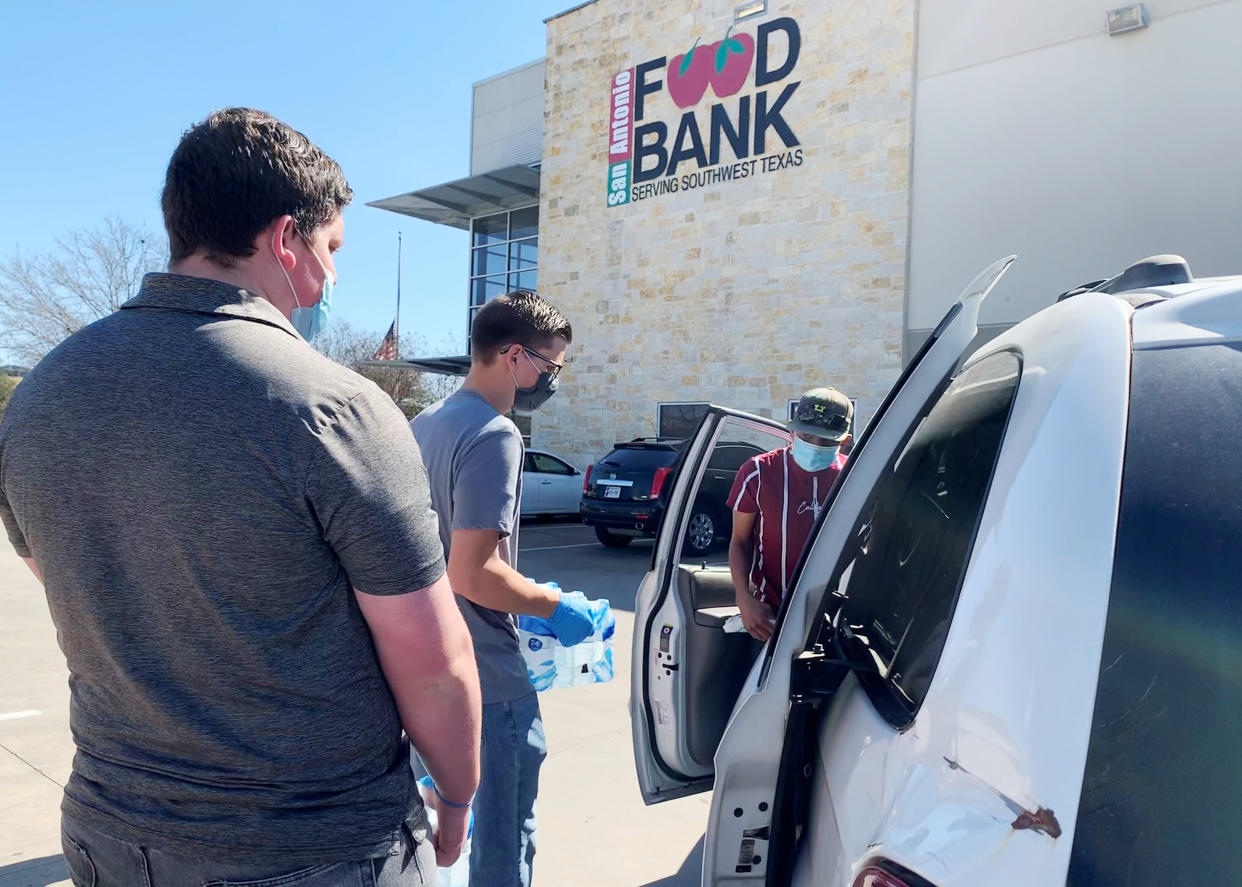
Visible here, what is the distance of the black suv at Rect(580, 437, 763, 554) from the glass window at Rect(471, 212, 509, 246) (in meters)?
12.6

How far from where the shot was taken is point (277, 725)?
1.23m

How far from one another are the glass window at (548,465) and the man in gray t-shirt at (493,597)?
523 inches

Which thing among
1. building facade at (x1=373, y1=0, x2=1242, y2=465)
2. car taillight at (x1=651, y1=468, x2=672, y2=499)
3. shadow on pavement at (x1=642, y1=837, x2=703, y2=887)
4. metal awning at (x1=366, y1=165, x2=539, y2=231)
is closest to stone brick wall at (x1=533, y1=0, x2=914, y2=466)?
building facade at (x1=373, y1=0, x2=1242, y2=465)

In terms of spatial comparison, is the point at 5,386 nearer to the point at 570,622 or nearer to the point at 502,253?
the point at 502,253

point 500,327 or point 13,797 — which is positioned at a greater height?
point 500,327

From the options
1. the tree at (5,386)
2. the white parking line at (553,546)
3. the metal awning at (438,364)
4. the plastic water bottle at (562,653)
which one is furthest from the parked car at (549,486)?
the tree at (5,386)

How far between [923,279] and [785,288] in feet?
8.67

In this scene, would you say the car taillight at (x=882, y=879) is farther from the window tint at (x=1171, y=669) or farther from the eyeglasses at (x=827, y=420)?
the eyeglasses at (x=827, y=420)

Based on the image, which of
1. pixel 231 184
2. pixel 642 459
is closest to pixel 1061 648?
pixel 231 184

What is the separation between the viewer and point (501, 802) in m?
2.17

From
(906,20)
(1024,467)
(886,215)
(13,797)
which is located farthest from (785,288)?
(1024,467)

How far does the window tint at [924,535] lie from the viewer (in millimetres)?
1394

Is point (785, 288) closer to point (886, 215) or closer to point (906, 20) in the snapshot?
point (886, 215)

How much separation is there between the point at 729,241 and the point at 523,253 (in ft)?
24.5
